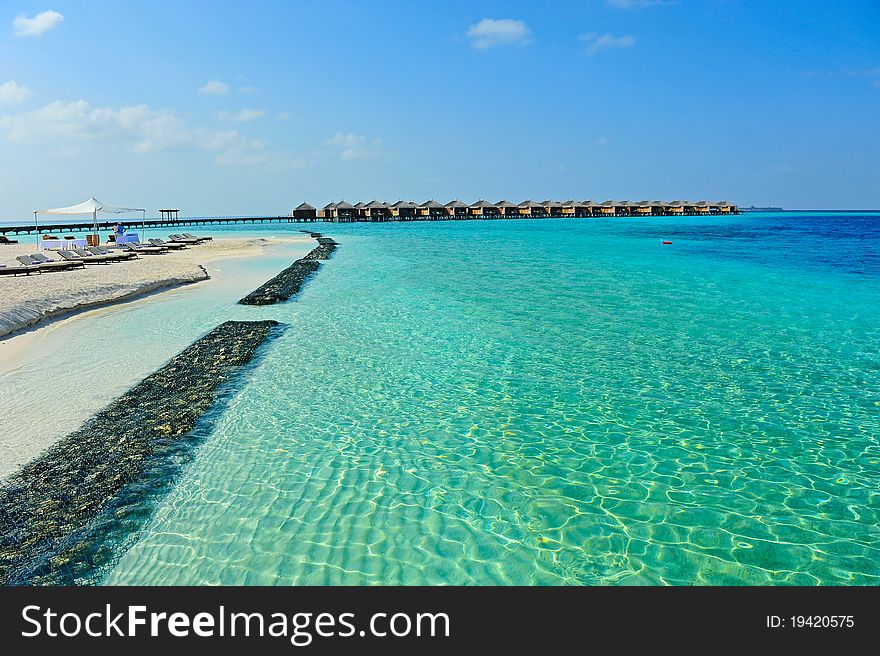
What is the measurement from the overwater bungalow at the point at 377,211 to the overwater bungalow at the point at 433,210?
4.50 m

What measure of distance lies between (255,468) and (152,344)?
15.9 ft

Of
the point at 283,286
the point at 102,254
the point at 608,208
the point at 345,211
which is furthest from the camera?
the point at 608,208

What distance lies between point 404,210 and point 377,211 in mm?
3617

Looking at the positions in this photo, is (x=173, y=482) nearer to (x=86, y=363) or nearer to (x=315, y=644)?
(x=315, y=644)

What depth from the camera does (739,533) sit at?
10.3ft

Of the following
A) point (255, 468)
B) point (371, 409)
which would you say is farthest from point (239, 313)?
point (255, 468)

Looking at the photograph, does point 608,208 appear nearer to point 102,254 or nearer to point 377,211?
point 377,211

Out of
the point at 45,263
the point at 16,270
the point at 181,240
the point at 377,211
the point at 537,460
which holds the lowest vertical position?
the point at 537,460

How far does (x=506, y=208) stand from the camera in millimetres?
70625

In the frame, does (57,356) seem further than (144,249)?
No

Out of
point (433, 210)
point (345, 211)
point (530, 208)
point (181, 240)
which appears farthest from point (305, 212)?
point (181, 240)

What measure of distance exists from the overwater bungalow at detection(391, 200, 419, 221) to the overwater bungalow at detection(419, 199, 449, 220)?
982 millimetres

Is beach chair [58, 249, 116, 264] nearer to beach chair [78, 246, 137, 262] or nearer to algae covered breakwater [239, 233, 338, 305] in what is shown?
beach chair [78, 246, 137, 262]

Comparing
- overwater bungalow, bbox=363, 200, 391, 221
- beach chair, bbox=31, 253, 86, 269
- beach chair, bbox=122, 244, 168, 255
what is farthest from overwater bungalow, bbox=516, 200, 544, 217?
beach chair, bbox=31, 253, 86, 269
